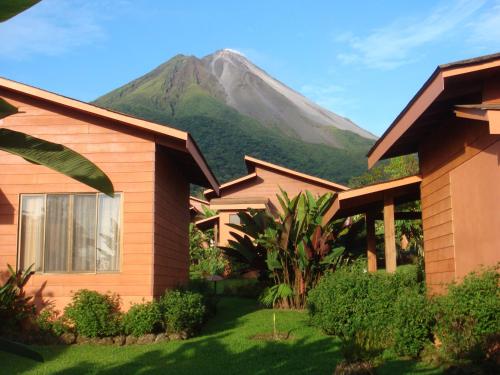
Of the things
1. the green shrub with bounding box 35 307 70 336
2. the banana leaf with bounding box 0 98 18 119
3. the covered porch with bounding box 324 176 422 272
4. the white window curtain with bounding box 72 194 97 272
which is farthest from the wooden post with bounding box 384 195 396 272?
the banana leaf with bounding box 0 98 18 119

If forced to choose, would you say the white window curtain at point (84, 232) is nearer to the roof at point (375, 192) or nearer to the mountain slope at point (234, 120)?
the roof at point (375, 192)

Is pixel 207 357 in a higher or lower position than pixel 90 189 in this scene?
lower

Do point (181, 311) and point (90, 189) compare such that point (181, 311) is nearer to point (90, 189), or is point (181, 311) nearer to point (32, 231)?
point (90, 189)

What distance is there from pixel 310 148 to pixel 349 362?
110 meters

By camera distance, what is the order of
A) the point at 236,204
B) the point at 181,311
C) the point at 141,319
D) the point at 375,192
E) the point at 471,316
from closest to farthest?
the point at 471,316
the point at 141,319
the point at 181,311
the point at 375,192
the point at 236,204

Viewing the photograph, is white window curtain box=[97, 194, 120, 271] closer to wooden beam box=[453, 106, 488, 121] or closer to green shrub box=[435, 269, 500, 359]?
green shrub box=[435, 269, 500, 359]

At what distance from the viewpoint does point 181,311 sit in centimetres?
1139

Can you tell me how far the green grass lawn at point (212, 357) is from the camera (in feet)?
29.1

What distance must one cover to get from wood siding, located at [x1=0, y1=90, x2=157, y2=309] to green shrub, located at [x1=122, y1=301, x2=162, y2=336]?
12.1 inches

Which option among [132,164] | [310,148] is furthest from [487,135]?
[310,148]

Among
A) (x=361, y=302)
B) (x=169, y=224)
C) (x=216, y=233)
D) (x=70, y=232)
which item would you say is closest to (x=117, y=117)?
(x=70, y=232)

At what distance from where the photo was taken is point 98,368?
9172 mm

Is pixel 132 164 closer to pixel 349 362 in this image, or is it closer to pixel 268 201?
pixel 349 362

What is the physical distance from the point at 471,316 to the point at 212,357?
13.4 feet
